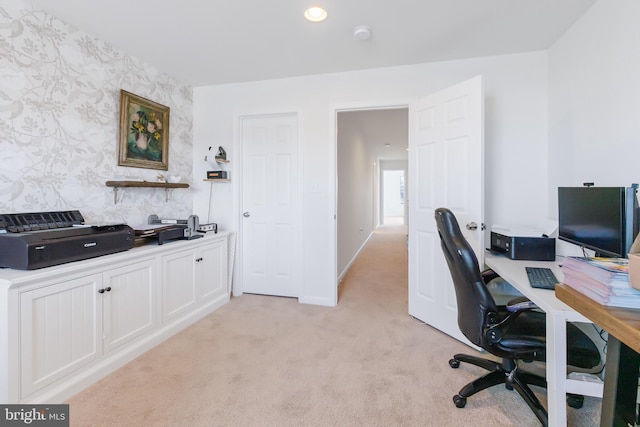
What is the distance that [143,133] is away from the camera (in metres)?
2.63

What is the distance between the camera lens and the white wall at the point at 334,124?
2.46 metres

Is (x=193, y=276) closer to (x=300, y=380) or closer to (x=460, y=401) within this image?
(x=300, y=380)

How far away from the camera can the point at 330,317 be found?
2.71m

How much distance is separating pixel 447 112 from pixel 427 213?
83 centimetres

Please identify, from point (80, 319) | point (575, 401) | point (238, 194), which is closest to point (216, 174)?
point (238, 194)

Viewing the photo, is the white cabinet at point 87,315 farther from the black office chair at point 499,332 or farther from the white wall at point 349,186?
the black office chair at point 499,332

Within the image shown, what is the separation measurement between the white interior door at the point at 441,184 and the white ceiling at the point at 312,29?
1.39 ft

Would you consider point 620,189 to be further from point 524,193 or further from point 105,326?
point 105,326

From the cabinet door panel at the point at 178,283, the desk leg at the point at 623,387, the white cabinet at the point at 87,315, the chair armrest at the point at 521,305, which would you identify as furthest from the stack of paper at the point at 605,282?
the cabinet door panel at the point at 178,283

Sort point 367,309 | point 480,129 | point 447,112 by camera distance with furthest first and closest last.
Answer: point 367,309, point 447,112, point 480,129

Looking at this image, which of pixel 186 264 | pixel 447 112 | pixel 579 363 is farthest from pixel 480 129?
pixel 186 264

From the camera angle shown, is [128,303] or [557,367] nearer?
[557,367]

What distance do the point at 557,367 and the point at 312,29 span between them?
243 cm

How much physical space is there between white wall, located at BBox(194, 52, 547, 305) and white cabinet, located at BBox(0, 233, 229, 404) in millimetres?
1093
